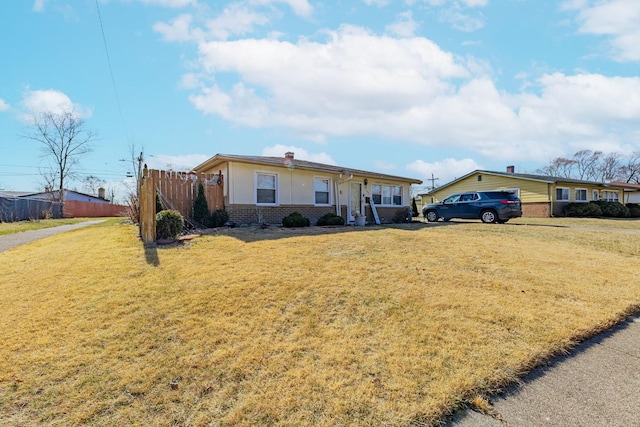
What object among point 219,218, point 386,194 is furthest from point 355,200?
point 219,218

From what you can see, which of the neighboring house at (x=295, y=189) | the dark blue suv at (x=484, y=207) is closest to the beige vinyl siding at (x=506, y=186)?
the dark blue suv at (x=484, y=207)

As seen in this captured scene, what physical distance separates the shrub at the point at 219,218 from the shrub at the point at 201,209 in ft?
0.66

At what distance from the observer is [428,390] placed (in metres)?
2.55

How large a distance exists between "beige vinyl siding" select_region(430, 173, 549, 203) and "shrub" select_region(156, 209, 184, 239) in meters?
24.3

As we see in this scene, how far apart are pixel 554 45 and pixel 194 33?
34.6ft

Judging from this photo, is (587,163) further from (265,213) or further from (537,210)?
(265,213)

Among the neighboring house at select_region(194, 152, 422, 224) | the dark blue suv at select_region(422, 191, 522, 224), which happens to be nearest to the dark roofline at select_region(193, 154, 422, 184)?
the neighboring house at select_region(194, 152, 422, 224)

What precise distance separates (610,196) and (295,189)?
31.7 meters

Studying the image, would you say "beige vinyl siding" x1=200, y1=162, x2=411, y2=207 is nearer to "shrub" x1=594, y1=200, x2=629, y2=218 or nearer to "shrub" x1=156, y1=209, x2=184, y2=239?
"shrub" x1=156, y1=209, x2=184, y2=239

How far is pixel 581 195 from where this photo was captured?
25375 mm

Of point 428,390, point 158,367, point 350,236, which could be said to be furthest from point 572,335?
point 350,236

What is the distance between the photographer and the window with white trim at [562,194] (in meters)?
23.5

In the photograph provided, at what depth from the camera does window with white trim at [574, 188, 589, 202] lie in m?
25.0

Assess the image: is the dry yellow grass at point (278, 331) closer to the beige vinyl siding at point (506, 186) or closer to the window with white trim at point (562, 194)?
the beige vinyl siding at point (506, 186)
